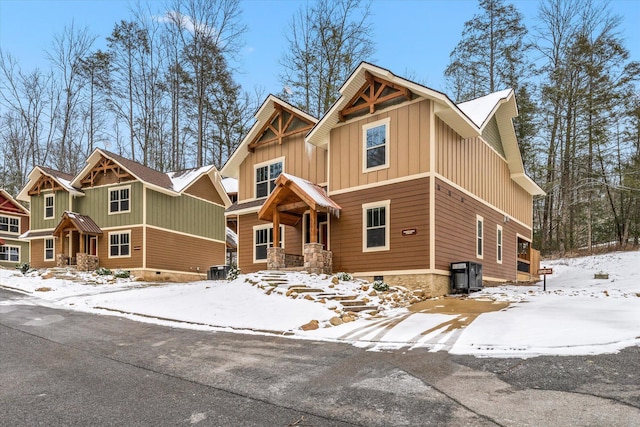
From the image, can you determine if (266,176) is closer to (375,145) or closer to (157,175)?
(375,145)

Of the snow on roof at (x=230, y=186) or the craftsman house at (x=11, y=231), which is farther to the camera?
the craftsman house at (x=11, y=231)

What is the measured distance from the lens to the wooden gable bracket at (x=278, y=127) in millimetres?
17422

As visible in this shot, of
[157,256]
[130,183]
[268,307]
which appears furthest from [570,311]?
[130,183]

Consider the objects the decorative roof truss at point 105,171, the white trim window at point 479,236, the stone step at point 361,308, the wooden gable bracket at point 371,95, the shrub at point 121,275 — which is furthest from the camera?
the decorative roof truss at point 105,171

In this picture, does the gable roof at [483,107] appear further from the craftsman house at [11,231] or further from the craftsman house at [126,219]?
the craftsman house at [11,231]

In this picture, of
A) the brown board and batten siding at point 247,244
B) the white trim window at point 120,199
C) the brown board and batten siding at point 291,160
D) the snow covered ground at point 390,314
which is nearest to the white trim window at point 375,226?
the snow covered ground at point 390,314

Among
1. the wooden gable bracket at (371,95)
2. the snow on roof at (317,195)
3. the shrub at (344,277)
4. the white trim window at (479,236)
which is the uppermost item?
the wooden gable bracket at (371,95)

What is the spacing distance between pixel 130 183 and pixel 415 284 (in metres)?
17.8

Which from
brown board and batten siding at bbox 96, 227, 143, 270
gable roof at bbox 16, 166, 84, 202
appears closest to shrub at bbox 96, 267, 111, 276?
brown board and batten siding at bbox 96, 227, 143, 270

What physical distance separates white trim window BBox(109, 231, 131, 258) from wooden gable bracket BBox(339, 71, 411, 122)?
1490 cm

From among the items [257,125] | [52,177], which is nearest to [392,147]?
[257,125]

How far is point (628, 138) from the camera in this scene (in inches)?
993

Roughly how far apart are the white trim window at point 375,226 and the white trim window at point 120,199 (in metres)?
15.3

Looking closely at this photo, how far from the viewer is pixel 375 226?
46.3 feet
